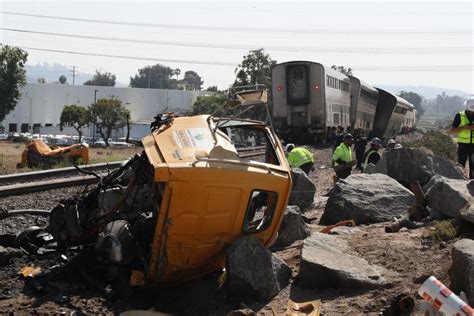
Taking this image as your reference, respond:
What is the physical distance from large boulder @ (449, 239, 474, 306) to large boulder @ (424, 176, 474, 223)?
1468mm

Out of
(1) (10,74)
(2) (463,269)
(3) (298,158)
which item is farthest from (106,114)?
(2) (463,269)

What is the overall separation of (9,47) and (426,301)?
54.3 m

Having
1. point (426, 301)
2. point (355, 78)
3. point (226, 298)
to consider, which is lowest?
point (226, 298)

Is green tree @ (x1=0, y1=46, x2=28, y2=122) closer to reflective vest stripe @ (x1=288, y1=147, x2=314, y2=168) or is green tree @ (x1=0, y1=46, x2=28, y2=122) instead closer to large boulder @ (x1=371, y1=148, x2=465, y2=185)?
reflective vest stripe @ (x1=288, y1=147, x2=314, y2=168)

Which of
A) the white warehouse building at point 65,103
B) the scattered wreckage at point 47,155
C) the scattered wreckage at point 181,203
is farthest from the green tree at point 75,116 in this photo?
the scattered wreckage at point 181,203

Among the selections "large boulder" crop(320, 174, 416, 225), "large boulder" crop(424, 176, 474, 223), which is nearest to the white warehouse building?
"large boulder" crop(320, 174, 416, 225)

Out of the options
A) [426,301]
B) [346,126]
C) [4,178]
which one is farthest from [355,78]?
[426,301]

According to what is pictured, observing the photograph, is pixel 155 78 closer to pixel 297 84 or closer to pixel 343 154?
pixel 297 84

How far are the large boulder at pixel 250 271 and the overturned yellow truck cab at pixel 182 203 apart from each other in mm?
189

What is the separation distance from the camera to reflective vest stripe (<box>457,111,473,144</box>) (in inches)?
372

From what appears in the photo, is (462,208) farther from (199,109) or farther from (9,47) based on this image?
(199,109)

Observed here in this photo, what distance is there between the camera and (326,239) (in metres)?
6.39

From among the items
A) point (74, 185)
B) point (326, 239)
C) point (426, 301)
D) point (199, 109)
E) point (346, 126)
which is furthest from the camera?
point (199, 109)

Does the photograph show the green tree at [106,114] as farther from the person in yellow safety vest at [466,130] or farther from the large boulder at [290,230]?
the large boulder at [290,230]
